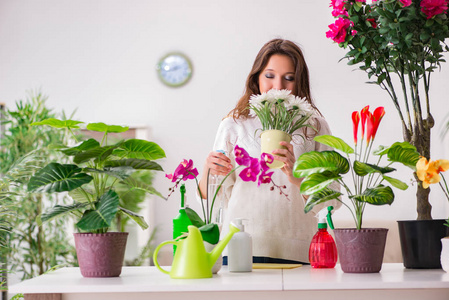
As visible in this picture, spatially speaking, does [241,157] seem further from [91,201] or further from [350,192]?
[91,201]

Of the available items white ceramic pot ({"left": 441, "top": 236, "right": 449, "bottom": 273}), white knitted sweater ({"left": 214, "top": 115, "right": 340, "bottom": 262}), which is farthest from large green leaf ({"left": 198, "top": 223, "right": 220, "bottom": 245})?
white ceramic pot ({"left": 441, "top": 236, "right": 449, "bottom": 273})

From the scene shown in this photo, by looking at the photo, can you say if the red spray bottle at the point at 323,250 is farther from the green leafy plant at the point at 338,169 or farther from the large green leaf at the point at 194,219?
the large green leaf at the point at 194,219

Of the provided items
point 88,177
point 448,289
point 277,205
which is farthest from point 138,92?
point 448,289

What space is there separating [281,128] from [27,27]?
160 inches

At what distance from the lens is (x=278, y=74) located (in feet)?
7.52

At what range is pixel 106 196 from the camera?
158cm

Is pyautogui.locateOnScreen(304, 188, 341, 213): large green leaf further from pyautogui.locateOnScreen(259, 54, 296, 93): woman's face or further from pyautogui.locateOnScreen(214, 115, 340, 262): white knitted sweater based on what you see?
pyautogui.locateOnScreen(259, 54, 296, 93): woman's face

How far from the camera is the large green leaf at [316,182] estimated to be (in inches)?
58.8

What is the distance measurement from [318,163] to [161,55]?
3.77 metres

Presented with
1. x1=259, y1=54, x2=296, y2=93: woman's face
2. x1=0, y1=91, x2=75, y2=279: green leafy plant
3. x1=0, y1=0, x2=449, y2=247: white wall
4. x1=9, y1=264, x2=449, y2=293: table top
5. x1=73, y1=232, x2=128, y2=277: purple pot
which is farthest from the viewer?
x1=0, y1=0, x2=449, y2=247: white wall

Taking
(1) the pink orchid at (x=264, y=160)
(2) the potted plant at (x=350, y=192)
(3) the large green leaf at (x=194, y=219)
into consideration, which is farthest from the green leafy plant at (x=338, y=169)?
(3) the large green leaf at (x=194, y=219)

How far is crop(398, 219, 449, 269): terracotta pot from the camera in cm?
168

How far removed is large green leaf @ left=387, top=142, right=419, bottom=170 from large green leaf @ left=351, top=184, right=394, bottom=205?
0.29ft

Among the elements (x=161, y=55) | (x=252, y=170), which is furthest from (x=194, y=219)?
(x=161, y=55)
